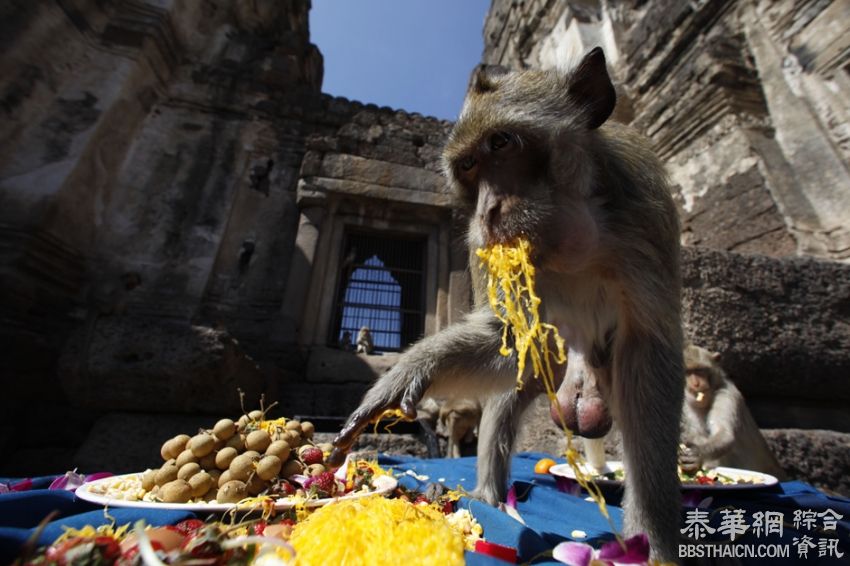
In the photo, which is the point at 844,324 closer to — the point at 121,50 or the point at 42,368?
the point at 42,368

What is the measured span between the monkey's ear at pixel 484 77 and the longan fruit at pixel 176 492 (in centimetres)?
211

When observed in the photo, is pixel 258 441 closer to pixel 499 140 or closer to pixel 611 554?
pixel 611 554

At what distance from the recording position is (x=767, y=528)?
4.82ft

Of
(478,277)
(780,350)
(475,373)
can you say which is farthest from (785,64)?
(475,373)

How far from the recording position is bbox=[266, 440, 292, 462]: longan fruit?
157cm

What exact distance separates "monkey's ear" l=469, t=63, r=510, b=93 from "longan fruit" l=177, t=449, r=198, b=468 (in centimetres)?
207

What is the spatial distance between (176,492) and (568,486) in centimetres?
191

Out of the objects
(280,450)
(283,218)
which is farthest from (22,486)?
(283,218)

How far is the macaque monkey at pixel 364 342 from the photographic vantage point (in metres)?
5.51

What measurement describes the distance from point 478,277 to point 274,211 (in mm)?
5071

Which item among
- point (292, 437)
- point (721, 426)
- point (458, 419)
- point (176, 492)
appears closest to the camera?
point (176, 492)

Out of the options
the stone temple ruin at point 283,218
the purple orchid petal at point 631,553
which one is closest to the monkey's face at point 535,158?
the purple orchid petal at point 631,553

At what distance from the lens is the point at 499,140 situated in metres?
1.56

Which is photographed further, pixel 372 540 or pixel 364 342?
pixel 364 342
